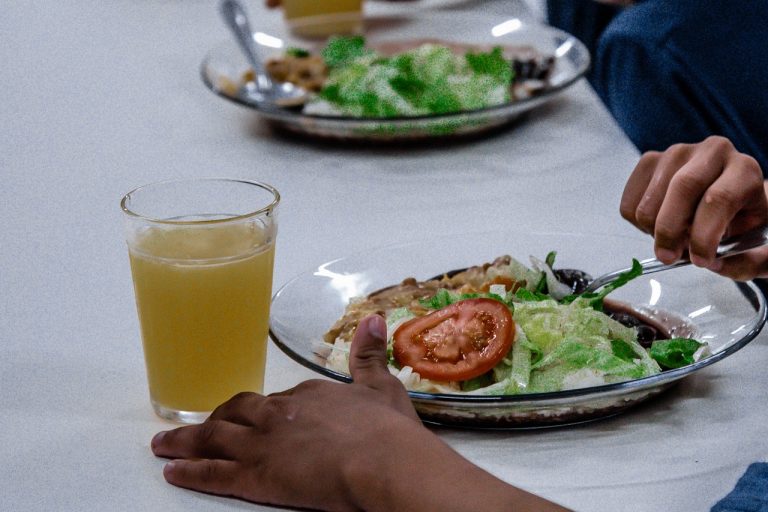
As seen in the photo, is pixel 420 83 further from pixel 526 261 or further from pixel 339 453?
pixel 339 453

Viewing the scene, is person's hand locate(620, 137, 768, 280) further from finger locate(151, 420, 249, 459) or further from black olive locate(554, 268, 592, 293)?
finger locate(151, 420, 249, 459)

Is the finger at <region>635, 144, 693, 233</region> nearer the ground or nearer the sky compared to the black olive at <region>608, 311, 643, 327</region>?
nearer the sky

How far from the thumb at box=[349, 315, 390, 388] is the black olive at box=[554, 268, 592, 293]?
29cm

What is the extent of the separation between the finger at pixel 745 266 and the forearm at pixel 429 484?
17.9 inches

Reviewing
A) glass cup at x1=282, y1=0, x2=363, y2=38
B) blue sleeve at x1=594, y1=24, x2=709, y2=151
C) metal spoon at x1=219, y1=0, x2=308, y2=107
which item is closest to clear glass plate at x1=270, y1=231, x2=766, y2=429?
metal spoon at x1=219, y1=0, x2=308, y2=107

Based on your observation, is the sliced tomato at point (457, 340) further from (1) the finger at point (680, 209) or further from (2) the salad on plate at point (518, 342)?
(1) the finger at point (680, 209)

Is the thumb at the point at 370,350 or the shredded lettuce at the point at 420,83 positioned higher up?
the thumb at the point at 370,350

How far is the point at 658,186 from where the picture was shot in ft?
3.55

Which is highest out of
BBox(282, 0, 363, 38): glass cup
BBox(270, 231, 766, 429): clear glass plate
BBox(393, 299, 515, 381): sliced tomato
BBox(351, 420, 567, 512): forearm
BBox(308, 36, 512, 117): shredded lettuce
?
BBox(351, 420, 567, 512): forearm

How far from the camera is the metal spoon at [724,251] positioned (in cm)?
100

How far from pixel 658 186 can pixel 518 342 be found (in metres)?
0.29

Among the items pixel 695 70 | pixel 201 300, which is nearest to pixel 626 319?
pixel 201 300

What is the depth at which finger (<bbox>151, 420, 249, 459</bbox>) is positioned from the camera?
2.66 feet

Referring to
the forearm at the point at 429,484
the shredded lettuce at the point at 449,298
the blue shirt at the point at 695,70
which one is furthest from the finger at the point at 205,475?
the blue shirt at the point at 695,70
